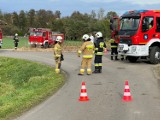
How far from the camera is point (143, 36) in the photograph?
20.0 m

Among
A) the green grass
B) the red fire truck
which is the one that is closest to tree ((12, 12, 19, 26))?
the green grass

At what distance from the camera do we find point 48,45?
4116 centimetres

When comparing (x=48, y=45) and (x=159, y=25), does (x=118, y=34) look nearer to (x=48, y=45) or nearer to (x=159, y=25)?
(x=159, y=25)

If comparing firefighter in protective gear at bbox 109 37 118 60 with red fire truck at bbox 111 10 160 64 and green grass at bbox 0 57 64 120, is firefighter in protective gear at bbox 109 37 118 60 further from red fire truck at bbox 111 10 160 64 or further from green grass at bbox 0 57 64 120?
green grass at bbox 0 57 64 120

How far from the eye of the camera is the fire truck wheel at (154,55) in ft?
66.6

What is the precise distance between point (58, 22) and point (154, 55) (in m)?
72.0

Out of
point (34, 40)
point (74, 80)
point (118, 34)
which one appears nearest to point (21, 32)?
point (34, 40)

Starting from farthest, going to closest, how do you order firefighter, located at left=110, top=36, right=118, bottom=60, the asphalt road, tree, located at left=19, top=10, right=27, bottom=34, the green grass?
tree, located at left=19, top=10, right=27, bottom=34 → firefighter, located at left=110, top=36, right=118, bottom=60 → the green grass → the asphalt road

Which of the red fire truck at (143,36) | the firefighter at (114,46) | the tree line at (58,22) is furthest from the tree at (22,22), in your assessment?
the red fire truck at (143,36)

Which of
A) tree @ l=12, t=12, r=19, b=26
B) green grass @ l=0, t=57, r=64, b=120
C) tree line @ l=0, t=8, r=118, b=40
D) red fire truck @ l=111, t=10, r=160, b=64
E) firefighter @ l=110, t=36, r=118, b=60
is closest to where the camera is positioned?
green grass @ l=0, t=57, r=64, b=120

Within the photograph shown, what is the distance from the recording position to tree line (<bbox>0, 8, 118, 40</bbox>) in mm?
75688

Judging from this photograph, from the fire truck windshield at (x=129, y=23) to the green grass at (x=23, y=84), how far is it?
16.7 ft

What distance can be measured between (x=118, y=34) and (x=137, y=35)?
1.98 m

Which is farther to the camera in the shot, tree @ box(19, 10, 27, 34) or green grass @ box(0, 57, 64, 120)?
tree @ box(19, 10, 27, 34)
